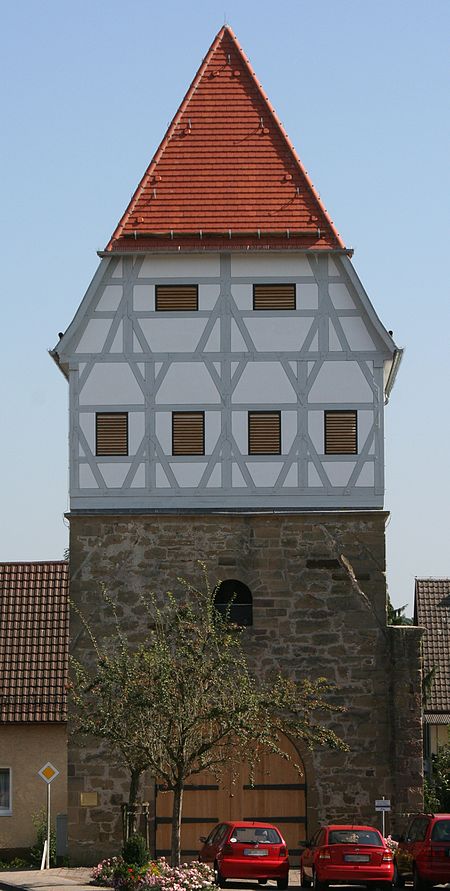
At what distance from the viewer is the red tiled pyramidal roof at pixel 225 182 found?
37.1 m

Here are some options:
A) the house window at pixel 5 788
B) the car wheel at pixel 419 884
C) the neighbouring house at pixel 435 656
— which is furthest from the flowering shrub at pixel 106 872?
the neighbouring house at pixel 435 656

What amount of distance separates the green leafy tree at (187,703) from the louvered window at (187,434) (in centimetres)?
264

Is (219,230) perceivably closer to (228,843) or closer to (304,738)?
(304,738)

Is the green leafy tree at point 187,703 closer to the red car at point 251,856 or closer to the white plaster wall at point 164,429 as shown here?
the red car at point 251,856

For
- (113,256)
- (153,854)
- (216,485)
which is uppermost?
(113,256)

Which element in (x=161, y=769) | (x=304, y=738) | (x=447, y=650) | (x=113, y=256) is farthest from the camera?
(x=447, y=650)

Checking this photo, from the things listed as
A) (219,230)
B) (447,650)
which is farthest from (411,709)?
(447,650)

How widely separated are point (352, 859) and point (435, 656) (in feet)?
69.5

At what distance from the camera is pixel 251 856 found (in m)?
30.4

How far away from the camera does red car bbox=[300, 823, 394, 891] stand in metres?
29.2

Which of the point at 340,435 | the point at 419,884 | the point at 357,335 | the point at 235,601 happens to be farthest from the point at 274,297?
the point at 419,884

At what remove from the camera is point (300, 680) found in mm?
35812

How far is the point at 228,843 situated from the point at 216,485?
8361 millimetres

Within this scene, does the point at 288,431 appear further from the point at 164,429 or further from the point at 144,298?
the point at 144,298
